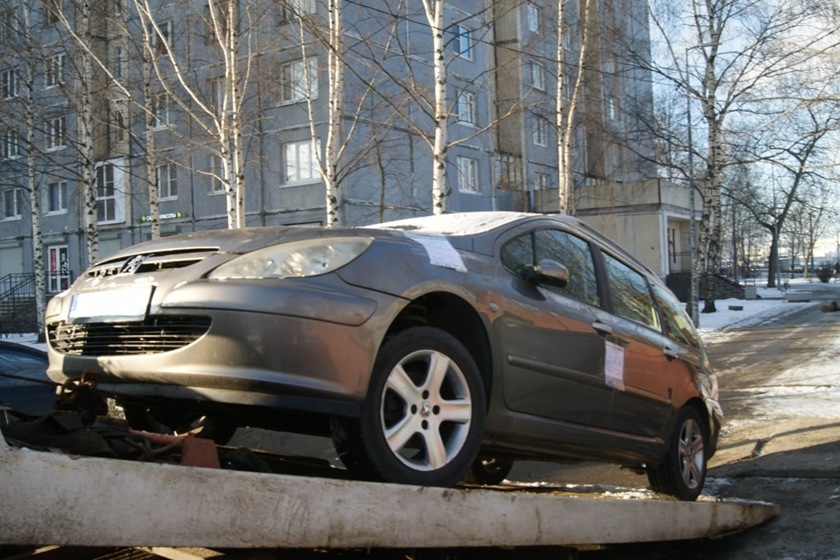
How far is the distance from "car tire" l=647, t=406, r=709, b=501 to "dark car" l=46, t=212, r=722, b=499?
76 cm

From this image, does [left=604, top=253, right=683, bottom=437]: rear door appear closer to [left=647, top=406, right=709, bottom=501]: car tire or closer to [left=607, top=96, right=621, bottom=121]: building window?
[left=647, top=406, right=709, bottom=501]: car tire

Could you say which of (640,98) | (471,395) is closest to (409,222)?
(471,395)

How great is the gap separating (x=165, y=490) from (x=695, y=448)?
13.2 feet

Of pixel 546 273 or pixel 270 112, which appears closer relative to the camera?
pixel 546 273

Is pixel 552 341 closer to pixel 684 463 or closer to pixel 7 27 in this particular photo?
pixel 684 463

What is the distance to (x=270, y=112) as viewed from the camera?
27.9 metres

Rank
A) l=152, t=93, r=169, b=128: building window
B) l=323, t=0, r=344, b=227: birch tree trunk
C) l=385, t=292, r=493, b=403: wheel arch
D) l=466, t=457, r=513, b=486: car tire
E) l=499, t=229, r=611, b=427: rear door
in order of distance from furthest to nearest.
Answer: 1. l=152, t=93, r=169, b=128: building window
2. l=323, t=0, r=344, b=227: birch tree trunk
3. l=466, t=457, r=513, b=486: car tire
4. l=499, t=229, r=611, b=427: rear door
5. l=385, t=292, r=493, b=403: wheel arch

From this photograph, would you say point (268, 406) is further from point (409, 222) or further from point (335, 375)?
point (409, 222)

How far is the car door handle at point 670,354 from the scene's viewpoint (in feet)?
15.7

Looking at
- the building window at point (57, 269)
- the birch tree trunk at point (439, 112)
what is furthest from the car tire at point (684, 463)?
the building window at point (57, 269)

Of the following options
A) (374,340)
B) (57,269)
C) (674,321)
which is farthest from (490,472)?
(57,269)

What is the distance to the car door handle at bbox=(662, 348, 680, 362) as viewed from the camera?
15.7 feet

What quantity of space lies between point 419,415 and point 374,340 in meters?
0.38

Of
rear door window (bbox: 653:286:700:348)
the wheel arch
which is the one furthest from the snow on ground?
the wheel arch
